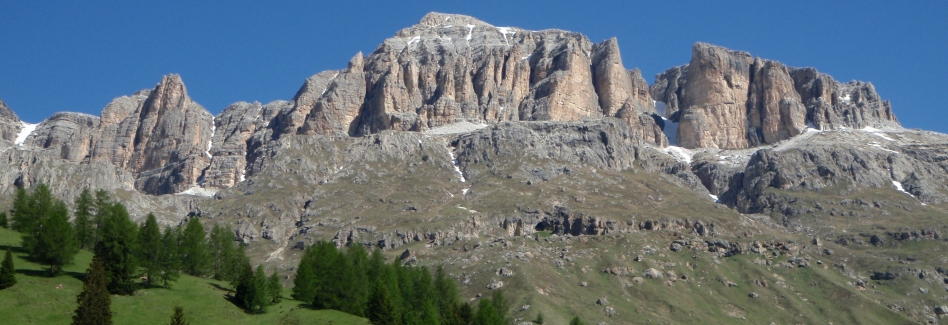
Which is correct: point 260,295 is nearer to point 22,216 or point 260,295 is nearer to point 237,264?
point 237,264

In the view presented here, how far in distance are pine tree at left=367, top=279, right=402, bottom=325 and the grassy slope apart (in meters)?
3.13

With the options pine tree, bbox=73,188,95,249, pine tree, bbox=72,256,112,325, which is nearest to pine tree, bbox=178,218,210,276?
pine tree, bbox=73,188,95,249

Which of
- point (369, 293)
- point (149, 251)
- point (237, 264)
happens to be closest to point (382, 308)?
point (369, 293)

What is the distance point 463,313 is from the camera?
156 m

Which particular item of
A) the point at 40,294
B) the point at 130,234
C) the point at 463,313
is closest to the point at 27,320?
the point at 40,294

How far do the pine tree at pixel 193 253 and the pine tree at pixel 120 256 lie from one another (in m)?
16.2

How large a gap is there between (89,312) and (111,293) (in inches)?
913

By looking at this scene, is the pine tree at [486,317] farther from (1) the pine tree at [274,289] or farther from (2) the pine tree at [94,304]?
(2) the pine tree at [94,304]

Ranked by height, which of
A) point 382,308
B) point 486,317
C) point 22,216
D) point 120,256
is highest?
point 22,216

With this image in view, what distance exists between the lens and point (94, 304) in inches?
4168

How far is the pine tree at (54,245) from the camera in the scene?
129 m

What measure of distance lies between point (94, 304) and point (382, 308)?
41138 millimetres

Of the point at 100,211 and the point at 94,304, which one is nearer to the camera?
the point at 94,304

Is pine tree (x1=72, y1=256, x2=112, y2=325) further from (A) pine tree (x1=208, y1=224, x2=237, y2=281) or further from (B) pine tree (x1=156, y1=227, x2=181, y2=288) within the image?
(A) pine tree (x1=208, y1=224, x2=237, y2=281)
